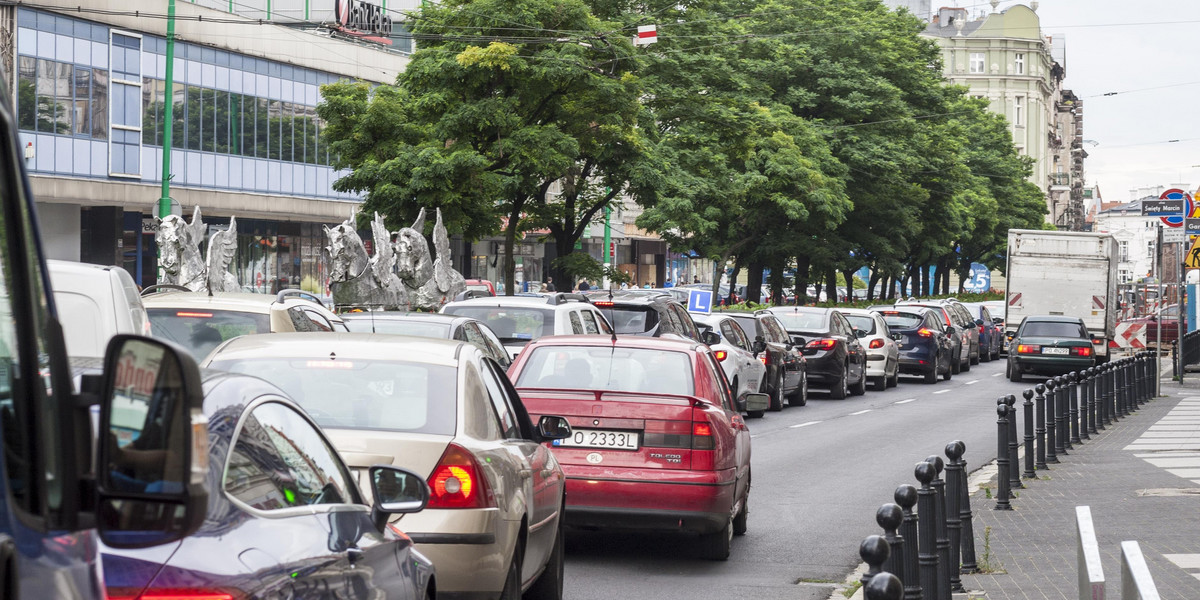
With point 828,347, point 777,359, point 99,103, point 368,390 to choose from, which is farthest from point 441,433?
point 99,103

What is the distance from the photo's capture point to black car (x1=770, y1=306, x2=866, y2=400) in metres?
28.8

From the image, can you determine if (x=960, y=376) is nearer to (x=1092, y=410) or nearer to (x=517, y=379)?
(x=1092, y=410)

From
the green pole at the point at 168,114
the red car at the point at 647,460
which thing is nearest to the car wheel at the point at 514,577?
the red car at the point at 647,460

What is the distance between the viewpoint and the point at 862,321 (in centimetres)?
3297

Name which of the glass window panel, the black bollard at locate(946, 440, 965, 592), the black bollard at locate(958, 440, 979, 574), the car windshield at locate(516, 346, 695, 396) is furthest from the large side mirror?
the glass window panel

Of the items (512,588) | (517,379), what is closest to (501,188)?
(517,379)

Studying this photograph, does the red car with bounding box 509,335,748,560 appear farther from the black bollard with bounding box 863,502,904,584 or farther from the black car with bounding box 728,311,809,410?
the black car with bounding box 728,311,809,410

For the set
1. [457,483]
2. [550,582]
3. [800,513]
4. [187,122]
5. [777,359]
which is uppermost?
[187,122]

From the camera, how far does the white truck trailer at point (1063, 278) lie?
40681mm

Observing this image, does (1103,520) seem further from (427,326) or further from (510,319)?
(510,319)

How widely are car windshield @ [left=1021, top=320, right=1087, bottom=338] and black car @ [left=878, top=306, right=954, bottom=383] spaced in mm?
2041

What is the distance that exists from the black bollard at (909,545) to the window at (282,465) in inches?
118

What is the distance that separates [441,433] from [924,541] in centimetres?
256

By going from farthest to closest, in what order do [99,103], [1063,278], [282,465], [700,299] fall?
1. [99,103]
2. [1063,278]
3. [700,299]
4. [282,465]
